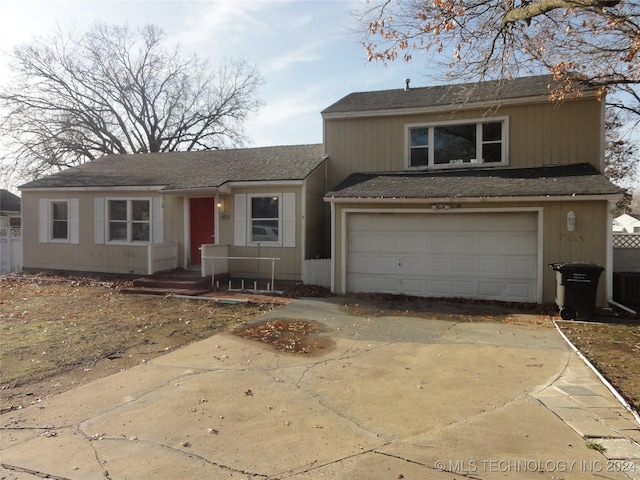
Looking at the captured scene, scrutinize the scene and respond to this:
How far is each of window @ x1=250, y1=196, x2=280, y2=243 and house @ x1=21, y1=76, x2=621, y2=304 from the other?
0.03m

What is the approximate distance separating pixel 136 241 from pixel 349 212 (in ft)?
26.0

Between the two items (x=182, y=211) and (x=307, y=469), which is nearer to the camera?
(x=307, y=469)

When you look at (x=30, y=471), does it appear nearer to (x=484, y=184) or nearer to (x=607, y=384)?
(x=607, y=384)

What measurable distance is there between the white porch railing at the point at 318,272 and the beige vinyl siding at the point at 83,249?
205 inches

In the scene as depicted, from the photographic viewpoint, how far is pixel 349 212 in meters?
11.2

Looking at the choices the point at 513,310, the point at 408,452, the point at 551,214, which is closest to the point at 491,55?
the point at 551,214

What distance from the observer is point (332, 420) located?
3914 millimetres

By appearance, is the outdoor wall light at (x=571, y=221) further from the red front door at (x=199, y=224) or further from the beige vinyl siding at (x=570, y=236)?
the red front door at (x=199, y=224)

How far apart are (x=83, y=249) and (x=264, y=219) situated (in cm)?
719

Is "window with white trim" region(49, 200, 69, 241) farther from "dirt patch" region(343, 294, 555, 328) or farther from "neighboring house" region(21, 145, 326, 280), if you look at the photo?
"dirt patch" region(343, 294, 555, 328)

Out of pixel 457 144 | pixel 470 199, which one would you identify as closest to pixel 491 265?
pixel 470 199

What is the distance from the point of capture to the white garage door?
32.6ft

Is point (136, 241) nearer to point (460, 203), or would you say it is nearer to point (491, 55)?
point (460, 203)

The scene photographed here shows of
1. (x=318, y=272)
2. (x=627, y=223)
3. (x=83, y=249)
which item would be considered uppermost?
(x=627, y=223)
